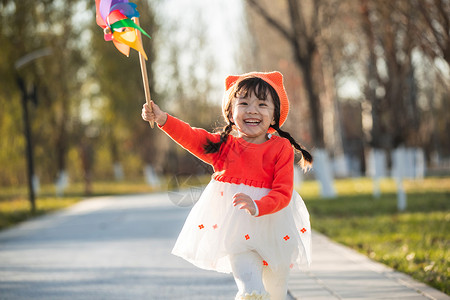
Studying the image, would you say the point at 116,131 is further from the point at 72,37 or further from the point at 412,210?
the point at 412,210

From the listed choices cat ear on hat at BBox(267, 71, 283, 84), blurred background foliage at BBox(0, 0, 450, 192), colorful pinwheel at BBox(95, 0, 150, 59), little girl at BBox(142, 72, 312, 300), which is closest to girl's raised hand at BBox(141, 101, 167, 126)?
little girl at BBox(142, 72, 312, 300)

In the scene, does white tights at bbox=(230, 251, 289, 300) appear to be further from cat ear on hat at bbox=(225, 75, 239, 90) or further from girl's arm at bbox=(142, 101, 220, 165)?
cat ear on hat at bbox=(225, 75, 239, 90)

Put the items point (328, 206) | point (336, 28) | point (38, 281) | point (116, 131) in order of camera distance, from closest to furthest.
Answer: point (38, 281) → point (328, 206) → point (336, 28) → point (116, 131)

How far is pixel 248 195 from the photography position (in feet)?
12.7

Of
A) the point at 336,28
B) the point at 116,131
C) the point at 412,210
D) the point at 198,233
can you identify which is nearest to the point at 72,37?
the point at 116,131

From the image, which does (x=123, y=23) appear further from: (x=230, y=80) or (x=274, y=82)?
(x=274, y=82)

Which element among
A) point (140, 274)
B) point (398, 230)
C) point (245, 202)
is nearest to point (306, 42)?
point (398, 230)

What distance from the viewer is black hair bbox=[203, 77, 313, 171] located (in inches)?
159

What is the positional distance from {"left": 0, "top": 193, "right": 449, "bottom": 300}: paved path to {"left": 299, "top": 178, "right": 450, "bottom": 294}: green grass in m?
0.28

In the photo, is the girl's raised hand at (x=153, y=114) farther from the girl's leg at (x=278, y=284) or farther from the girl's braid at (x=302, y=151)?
the girl's leg at (x=278, y=284)

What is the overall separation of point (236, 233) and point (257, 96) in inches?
32.1

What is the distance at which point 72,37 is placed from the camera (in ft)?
106

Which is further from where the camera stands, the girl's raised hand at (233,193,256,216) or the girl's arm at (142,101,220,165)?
the girl's arm at (142,101,220,165)

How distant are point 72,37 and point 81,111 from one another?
10081mm
